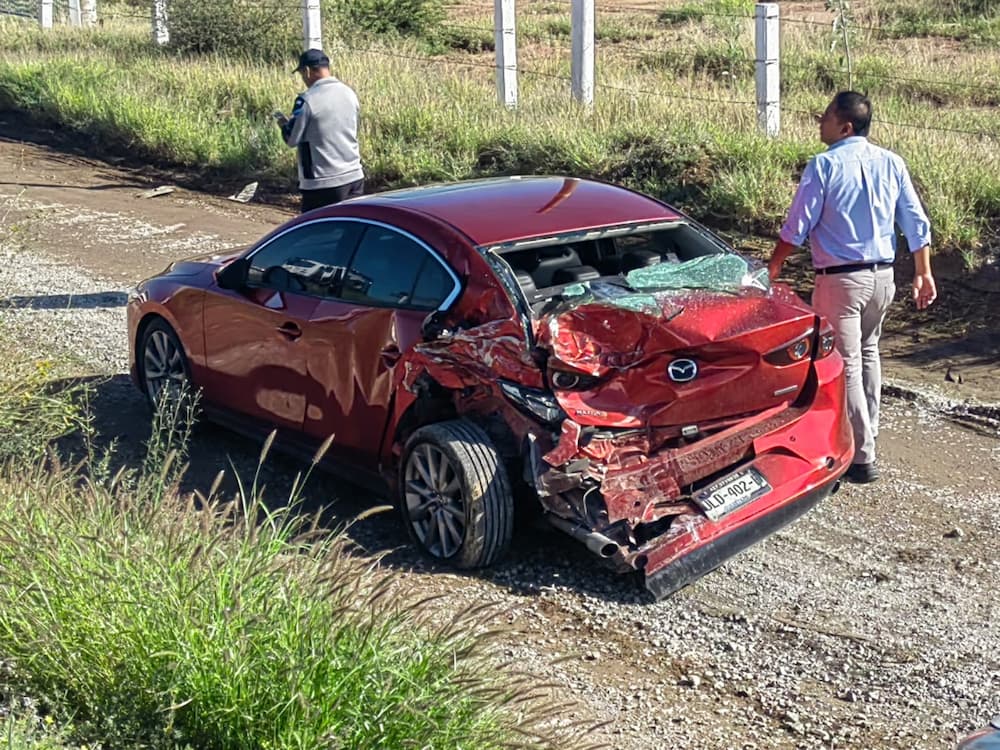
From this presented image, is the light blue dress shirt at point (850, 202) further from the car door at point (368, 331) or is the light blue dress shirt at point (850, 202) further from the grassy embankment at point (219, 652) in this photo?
the grassy embankment at point (219, 652)

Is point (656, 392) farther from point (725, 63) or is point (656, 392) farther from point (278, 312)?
point (725, 63)

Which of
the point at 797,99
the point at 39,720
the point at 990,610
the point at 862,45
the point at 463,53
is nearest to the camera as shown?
the point at 39,720

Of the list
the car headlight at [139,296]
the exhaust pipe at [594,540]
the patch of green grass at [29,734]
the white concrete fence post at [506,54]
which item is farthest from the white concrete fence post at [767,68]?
the patch of green grass at [29,734]

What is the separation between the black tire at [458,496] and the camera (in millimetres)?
5926

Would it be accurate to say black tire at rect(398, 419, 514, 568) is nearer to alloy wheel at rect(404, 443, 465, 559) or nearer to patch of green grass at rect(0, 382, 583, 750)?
alloy wheel at rect(404, 443, 465, 559)

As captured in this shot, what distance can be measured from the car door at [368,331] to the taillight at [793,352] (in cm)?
145

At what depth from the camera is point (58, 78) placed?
2012cm

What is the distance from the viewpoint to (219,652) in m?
4.05

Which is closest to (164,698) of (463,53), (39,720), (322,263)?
(39,720)

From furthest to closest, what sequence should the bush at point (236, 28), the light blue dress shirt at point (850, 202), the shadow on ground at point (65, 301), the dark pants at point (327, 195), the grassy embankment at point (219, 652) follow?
1. the bush at point (236, 28)
2. the shadow on ground at point (65, 301)
3. the dark pants at point (327, 195)
4. the light blue dress shirt at point (850, 202)
5. the grassy embankment at point (219, 652)

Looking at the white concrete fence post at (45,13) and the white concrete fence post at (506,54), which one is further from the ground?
the white concrete fence post at (45,13)

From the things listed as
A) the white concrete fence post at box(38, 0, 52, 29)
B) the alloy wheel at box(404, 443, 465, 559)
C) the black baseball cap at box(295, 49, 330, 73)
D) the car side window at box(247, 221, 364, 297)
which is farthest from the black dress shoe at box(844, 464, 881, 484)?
the white concrete fence post at box(38, 0, 52, 29)

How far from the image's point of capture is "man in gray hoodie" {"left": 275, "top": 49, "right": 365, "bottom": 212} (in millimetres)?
10227

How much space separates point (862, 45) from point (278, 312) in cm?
1484
